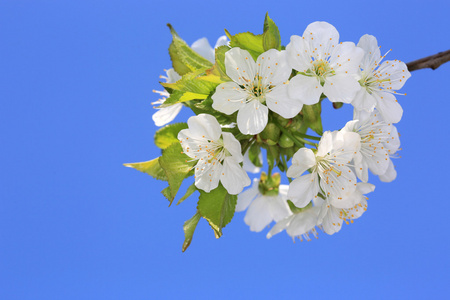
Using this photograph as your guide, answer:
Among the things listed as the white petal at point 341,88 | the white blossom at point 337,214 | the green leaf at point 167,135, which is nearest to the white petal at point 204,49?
the green leaf at point 167,135

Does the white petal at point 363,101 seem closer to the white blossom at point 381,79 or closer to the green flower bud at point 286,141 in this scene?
the white blossom at point 381,79

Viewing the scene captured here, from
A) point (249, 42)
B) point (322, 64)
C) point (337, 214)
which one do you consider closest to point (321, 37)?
point (322, 64)

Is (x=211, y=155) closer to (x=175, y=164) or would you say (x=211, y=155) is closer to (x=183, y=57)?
(x=175, y=164)

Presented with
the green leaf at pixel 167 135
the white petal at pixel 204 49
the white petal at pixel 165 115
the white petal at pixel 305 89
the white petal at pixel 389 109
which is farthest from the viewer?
the white petal at pixel 204 49

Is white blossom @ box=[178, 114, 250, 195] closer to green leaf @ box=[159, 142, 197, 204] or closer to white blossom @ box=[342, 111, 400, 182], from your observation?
green leaf @ box=[159, 142, 197, 204]

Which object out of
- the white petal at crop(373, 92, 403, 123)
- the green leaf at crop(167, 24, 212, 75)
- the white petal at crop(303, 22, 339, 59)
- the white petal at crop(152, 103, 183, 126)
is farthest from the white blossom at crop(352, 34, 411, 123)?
the white petal at crop(152, 103, 183, 126)

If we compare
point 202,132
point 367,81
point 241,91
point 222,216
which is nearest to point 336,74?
point 367,81
